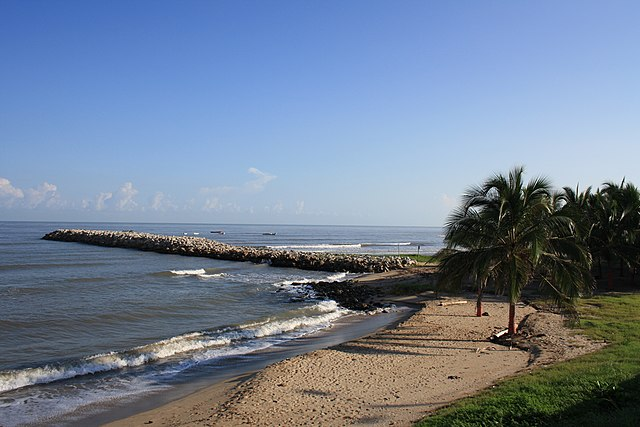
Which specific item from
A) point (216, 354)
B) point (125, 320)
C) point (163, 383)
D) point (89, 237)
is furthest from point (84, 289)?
point (89, 237)

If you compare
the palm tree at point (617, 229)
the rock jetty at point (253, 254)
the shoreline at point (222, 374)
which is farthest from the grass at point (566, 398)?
the rock jetty at point (253, 254)

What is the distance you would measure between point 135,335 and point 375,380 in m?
9.67

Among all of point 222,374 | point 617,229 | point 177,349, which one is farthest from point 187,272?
point 617,229

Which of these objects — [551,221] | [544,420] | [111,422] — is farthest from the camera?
[551,221]

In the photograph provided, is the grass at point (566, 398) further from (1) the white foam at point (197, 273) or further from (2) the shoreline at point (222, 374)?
(1) the white foam at point (197, 273)

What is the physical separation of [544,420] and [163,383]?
8.52 meters

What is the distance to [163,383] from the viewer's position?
11688 mm

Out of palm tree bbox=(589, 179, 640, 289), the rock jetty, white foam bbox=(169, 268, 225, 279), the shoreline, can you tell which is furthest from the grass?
the rock jetty

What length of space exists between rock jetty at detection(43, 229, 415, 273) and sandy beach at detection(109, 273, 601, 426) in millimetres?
24957

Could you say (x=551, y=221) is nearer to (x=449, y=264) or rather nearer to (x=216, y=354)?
(x=449, y=264)

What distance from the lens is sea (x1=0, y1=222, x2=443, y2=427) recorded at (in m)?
10.8

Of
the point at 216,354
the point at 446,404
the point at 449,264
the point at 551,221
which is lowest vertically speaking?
the point at 216,354

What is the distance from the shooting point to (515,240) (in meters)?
13.4

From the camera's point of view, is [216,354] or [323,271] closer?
[216,354]
